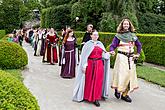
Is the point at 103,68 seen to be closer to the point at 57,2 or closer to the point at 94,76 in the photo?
the point at 94,76

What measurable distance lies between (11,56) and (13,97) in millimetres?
9198

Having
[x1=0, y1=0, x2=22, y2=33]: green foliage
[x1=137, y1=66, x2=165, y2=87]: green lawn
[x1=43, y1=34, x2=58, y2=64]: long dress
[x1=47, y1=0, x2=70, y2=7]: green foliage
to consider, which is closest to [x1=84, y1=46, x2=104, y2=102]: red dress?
[x1=137, y1=66, x2=165, y2=87]: green lawn

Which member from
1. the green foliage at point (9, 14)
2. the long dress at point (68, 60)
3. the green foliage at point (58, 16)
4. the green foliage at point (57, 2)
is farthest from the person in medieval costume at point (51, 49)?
the green foliage at point (9, 14)

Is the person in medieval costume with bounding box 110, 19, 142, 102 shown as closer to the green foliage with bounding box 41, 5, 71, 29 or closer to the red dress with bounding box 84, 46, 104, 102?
the red dress with bounding box 84, 46, 104, 102

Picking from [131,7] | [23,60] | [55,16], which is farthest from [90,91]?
[55,16]

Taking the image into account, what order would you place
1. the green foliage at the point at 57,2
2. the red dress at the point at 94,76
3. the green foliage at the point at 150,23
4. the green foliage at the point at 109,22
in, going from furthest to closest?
the green foliage at the point at 57,2 → the green foliage at the point at 150,23 → the green foliage at the point at 109,22 → the red dress at the point at 94,76

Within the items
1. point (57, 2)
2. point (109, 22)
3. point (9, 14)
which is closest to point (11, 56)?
point (109, 22)

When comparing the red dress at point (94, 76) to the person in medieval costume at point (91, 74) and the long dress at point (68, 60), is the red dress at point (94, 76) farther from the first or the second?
the long dress at point (68, 60)

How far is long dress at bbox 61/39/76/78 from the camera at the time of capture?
11141mm

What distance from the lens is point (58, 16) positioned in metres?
39.9

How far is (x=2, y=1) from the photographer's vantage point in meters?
45.6

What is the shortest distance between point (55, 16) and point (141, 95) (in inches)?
1261

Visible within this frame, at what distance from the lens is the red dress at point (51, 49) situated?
607 inches

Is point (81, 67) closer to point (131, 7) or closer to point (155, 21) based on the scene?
point (131, 7)
